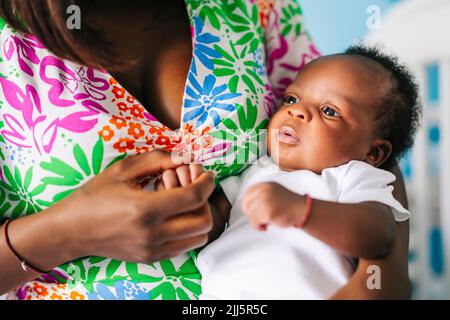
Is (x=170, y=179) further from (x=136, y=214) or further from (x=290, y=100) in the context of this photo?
(x=290, y=100)

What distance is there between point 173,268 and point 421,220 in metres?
1.14

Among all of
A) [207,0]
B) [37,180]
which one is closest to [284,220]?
[37,180]

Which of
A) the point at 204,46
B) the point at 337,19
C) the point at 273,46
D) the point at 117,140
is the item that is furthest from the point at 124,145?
the point at 337,19

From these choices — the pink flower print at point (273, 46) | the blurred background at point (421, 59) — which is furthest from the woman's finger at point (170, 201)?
the blurred background at point (421, 59)

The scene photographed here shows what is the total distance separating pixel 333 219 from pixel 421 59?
117 centimetres

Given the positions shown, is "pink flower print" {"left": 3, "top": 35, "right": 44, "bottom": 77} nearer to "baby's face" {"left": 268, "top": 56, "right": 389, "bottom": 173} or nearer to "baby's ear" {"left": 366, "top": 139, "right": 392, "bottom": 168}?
"baby's face" {"left": 268, "top": 56, "right": 389, "bottom": 173}

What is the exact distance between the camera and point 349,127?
73 centimetres

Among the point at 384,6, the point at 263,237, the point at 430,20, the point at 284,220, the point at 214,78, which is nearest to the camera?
the point at 284,220

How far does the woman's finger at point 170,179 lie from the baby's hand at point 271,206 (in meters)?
0.11

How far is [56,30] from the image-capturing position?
2.01 ft

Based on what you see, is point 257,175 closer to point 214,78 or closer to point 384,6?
point 214,78

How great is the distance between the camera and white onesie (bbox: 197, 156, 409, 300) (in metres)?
0.58

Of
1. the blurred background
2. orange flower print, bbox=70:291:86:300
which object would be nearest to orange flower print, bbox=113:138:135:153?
orange flower print, bbox=70:291:86:300

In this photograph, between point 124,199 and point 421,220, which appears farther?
point 421,220
